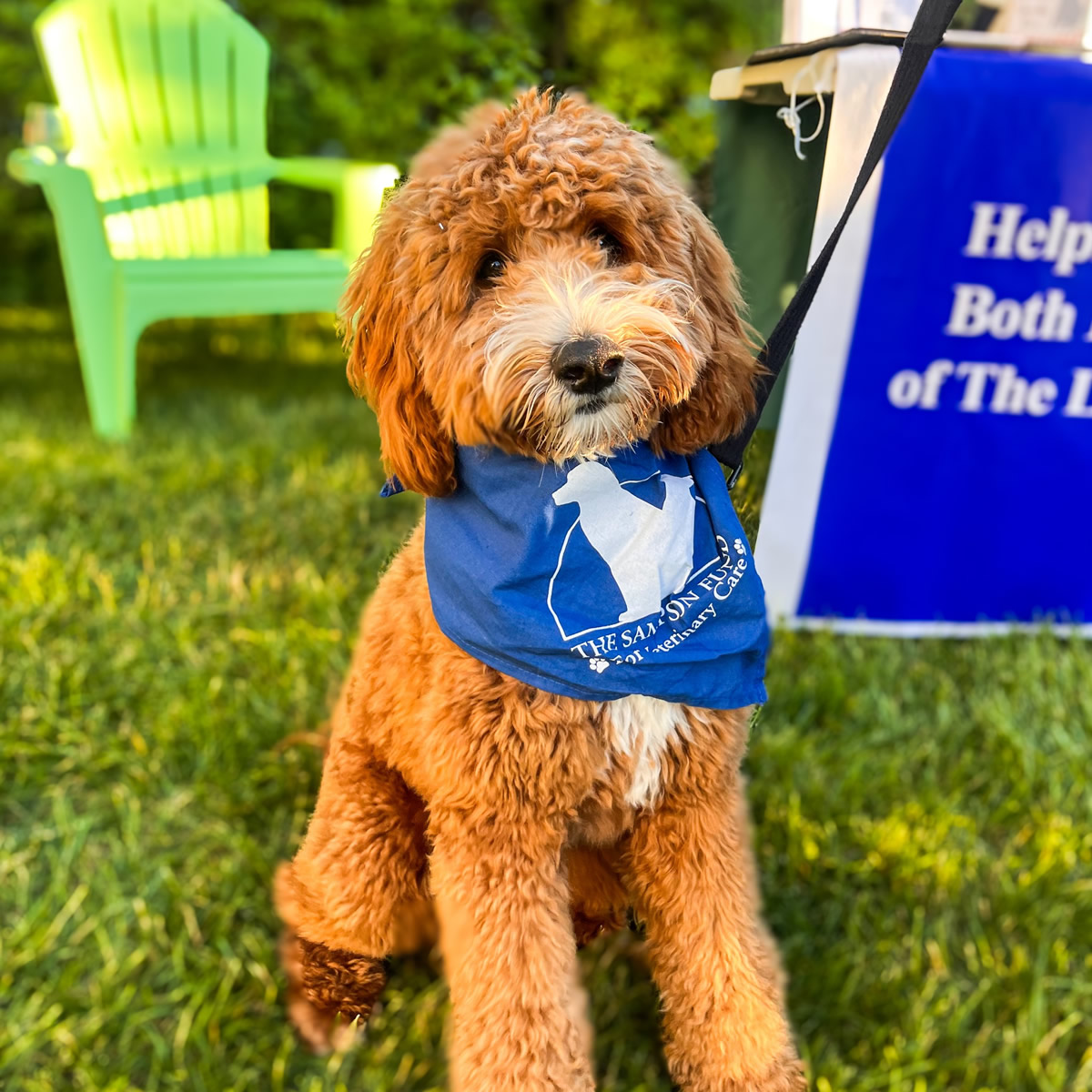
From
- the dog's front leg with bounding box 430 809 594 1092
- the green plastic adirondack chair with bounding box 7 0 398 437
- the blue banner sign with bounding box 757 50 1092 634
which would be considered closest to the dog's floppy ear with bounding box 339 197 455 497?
the dog's front leg with bounding box 430 809 594 1092

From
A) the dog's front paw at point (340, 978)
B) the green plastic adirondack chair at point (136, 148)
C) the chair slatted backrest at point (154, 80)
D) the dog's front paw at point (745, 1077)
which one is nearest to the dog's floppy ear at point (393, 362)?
the dog's front paw at point (340, 978)

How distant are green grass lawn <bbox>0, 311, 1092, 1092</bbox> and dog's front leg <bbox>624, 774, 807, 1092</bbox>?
1.02 ft

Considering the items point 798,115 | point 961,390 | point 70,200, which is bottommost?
point 961,390

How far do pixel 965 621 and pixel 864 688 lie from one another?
0.56 m

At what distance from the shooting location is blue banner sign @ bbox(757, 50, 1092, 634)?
8.03 feet

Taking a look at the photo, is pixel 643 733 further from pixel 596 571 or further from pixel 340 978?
pixel 340 978

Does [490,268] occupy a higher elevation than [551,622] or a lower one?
higher

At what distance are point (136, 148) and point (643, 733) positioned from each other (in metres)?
A: 4.29

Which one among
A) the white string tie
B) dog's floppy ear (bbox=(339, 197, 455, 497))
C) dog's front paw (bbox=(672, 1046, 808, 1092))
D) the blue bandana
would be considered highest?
the white string tie

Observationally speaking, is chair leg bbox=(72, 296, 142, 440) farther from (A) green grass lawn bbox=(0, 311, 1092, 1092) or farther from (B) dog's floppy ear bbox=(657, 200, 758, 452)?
(B) dog's floppy ear bbox=(657, 200, 758, 452)

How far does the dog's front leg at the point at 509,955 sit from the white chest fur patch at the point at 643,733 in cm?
13

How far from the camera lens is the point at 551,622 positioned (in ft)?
3.88

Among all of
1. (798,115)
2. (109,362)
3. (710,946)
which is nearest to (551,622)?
(710,946)

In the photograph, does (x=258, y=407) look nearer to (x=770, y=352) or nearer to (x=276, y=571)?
(x=276, y=571)
